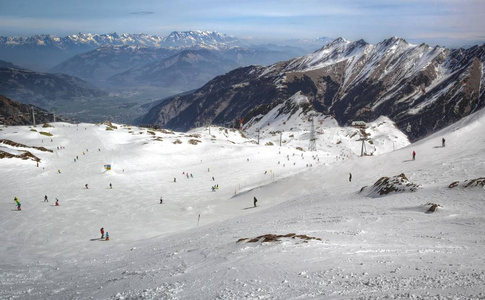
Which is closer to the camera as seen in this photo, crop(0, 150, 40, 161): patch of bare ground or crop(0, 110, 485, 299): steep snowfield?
crop(0, 110, 485, 299): steep snowfield

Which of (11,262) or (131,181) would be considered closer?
(11,262)

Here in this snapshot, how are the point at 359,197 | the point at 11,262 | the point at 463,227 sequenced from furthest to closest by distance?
the point at 359,197 → the point at 11,262 → the point at 463,227

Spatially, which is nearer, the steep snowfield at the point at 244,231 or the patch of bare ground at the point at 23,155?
the steep snowfield at the point at 244,231

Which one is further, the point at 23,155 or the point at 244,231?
the point at 23,155

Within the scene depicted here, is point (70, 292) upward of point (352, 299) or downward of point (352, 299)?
downward

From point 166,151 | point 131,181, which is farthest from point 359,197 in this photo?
point 166,151

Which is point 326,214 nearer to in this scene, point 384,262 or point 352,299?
point 384,262

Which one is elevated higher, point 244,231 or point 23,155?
point 23,155

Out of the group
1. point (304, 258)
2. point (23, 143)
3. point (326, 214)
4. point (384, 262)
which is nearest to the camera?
point (384, 262)
